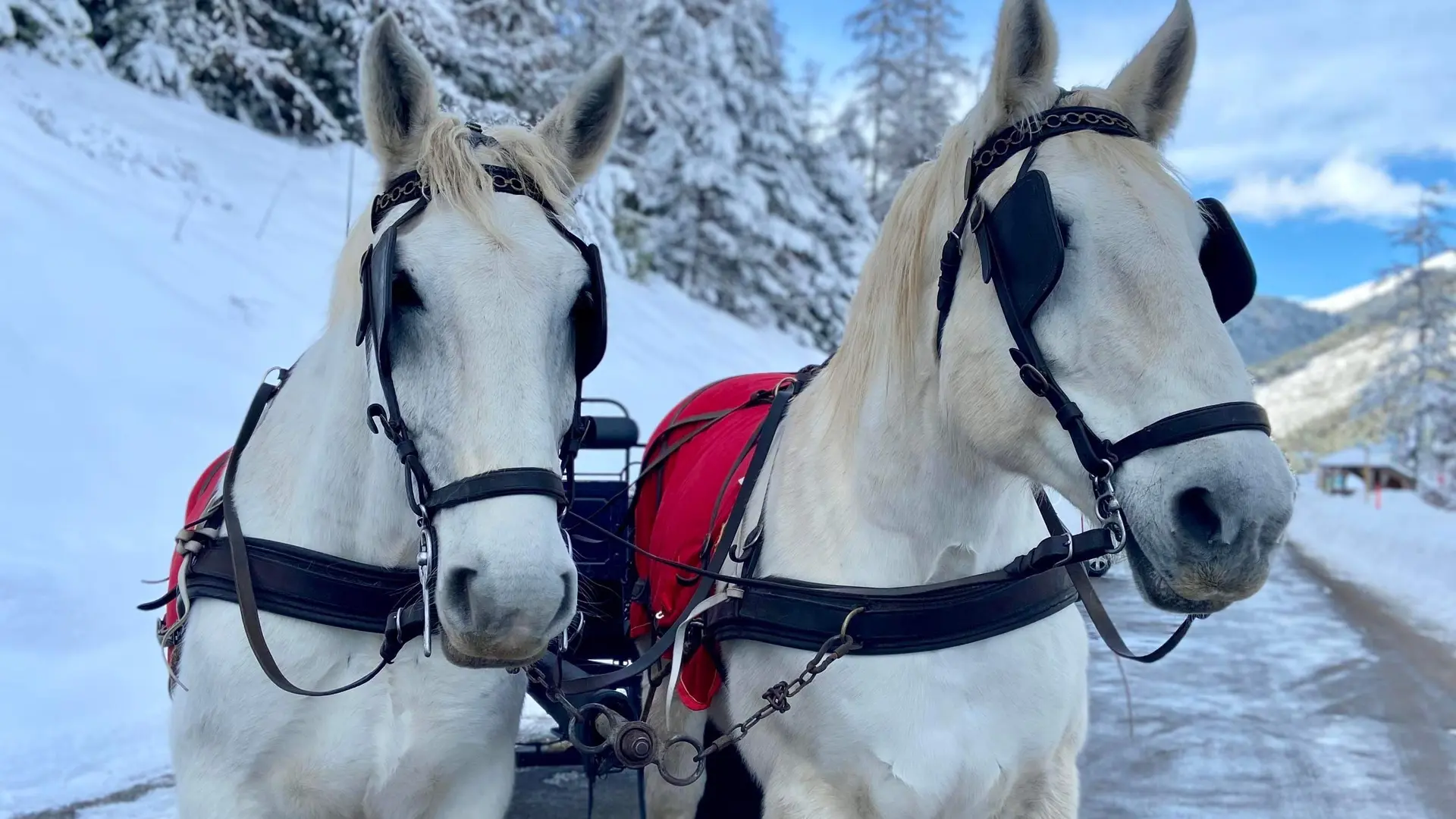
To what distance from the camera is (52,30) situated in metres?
12.4

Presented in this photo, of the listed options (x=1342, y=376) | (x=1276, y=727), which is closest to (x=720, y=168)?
(x=1276, y=727)

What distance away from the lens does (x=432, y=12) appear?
1495 centimetres

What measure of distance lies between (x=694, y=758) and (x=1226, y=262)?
161 centimetres

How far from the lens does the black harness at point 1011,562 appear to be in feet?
5.88

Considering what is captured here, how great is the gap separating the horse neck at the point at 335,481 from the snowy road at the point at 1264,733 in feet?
7.76

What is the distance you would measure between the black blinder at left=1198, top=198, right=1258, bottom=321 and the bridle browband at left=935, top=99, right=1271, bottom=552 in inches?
9.0

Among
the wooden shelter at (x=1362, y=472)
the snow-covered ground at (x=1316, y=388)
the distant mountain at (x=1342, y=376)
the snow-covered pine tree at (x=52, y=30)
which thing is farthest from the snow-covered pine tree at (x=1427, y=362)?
the snow-covered ground at (x=1316, y=388)

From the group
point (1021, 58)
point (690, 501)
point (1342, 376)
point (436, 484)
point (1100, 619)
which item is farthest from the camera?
point (1342, 376)

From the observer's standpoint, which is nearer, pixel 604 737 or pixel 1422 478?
pixel 604 737

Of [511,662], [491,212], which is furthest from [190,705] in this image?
[491,212]

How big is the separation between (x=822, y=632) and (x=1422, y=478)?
128 feet

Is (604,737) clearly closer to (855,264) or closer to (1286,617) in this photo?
(1286,617)

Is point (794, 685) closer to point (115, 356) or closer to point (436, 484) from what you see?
point (436, 484)

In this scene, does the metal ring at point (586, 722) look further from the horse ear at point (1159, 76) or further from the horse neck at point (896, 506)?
the horse ear at point (1159, 76)
